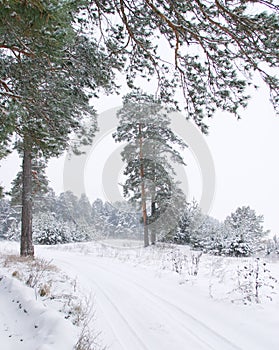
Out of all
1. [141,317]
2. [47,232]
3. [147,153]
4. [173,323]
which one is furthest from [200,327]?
[47,232]

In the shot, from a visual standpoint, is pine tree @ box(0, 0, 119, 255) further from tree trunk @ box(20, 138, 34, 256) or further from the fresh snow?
tree trunk @ box(20, 138, 34, 256)

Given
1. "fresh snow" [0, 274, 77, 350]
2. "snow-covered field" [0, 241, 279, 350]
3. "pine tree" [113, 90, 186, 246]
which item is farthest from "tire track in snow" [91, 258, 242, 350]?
"pine tree" [113, 90, 186, 246]

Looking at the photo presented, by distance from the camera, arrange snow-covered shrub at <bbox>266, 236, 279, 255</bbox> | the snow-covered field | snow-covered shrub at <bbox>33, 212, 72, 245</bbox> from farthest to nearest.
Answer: snow-covered shrub at <bbox>33, 212, 72, 245</bbox>, snow-covered shrub at <bbox>266, 236, 279, 255</bbox>, the snow-covered field

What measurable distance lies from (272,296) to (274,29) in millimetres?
4879

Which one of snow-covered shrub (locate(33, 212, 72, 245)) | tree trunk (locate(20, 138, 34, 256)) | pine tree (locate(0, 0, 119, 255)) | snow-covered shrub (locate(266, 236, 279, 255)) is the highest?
pine tree (locate(0, 0, 119, 255))

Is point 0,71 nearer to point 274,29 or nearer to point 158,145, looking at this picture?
point 274,29

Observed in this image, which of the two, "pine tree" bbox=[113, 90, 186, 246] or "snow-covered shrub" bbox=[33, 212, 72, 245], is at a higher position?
"pine tree" bbox=[113, 90, 186, 246]

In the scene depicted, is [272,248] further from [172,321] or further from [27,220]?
[172,321]

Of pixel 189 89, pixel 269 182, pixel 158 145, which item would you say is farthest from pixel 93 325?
pixel 269 182

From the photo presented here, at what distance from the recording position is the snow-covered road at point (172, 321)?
10.3ft

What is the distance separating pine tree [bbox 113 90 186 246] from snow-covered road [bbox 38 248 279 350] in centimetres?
1212

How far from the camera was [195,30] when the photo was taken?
371 centimetres

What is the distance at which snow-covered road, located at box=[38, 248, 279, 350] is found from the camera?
3139 mm

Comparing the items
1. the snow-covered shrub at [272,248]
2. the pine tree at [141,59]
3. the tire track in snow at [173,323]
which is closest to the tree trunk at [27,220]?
the pine tree at [141,59]
